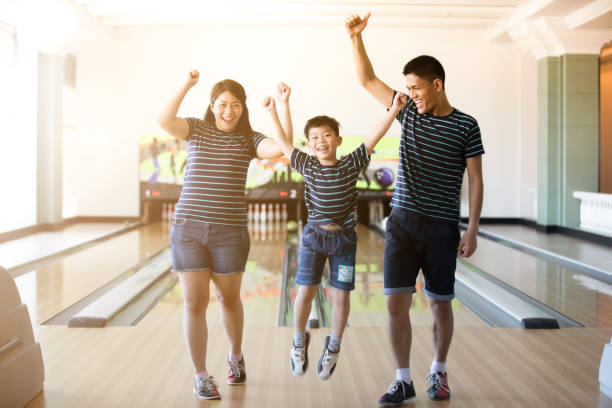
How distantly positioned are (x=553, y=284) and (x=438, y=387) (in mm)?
2872

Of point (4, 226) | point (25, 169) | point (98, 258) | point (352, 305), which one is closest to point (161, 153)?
point (25, 169)

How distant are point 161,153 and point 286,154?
7.09m

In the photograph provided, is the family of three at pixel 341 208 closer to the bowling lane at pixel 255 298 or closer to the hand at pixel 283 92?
the hand at pixel 283 92

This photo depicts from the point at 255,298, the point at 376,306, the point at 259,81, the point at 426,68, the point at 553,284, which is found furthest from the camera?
the point at 259,81

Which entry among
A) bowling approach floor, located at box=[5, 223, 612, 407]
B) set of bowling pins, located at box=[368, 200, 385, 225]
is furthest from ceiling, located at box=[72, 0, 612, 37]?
bowling approach floor, located at box=[5, 223, 612, 407]

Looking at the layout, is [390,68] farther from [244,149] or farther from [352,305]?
[244,149]

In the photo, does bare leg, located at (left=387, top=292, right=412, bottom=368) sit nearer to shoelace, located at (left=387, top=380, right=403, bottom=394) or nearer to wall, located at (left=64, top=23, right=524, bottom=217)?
shoelace, located at (left=387, top=380, right=403, bottom=394)

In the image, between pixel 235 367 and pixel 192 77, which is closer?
pixel 192 77

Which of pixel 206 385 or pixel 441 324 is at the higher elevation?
pixel 441 324

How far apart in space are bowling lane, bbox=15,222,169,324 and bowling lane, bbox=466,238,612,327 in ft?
11.7

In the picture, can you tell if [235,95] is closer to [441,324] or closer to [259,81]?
[441,324]

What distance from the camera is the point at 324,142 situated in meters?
2.33

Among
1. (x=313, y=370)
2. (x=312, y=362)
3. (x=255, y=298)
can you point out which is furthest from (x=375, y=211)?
(x=313, y=370)

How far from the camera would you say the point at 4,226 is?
7.29 m
